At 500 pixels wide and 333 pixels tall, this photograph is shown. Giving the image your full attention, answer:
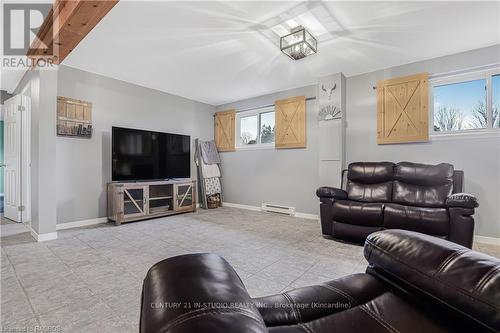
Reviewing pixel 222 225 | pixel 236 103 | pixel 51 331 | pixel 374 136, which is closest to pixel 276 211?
pixel 222 225

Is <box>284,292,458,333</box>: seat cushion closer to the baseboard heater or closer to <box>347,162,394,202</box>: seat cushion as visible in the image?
<box>347,162,394,202</box>: seat cushion

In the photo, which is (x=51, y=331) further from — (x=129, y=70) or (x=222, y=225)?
(x=129, y=70)

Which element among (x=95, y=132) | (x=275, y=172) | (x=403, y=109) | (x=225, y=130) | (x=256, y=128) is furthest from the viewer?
(x=225, y=130)

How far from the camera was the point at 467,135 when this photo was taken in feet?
10.5

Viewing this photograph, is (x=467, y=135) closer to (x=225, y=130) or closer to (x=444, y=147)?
(x=444, y=147)

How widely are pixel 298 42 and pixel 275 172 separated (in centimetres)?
280

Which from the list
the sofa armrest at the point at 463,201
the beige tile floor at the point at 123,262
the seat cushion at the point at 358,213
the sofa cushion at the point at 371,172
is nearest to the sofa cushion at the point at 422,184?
the sofa cushion at the point at 371,172

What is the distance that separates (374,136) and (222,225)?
294cm

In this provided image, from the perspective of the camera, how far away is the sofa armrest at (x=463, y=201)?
2367 mm

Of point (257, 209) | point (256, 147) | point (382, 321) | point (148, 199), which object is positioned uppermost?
point (256, 147)

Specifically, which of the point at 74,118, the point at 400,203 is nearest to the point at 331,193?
the point at 400,203

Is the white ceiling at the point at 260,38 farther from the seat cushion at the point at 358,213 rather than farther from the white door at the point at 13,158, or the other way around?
the seat cushion at the point at 358,213

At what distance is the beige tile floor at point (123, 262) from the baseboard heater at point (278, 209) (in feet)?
2.18

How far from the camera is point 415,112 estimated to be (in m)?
3.51
